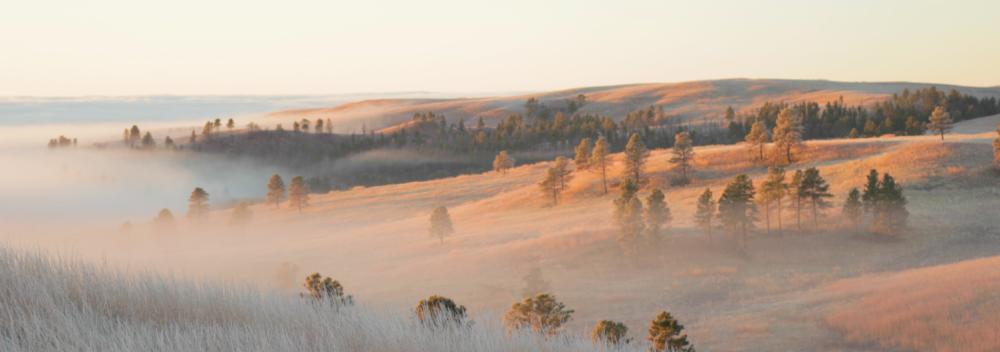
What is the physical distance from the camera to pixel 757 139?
312 feet

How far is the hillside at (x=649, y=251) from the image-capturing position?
4441 cm

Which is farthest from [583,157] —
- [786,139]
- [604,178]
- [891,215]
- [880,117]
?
[880,117]

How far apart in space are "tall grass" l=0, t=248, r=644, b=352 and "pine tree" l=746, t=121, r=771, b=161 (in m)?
93.0

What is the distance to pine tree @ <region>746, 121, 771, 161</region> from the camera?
311ft

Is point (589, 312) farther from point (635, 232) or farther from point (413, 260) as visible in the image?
point (413, 260)

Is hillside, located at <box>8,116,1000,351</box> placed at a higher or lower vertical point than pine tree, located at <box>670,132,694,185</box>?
lower

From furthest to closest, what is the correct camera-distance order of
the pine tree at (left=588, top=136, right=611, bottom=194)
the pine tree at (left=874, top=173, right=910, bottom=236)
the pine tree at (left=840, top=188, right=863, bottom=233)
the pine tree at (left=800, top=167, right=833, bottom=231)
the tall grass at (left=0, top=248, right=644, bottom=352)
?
the pine tree at (left=588, top=136, right=611, bottom=194) < the pine tree at (left=800, top=167, right=833, bottom=231) < the pine tree at (left=840, top=188, right=863, bottom=233) < the pine tree at (left=874, top=173, right=910, bottom=236) < the tall grass at (left=0, top=248, right=644, bottom=352)

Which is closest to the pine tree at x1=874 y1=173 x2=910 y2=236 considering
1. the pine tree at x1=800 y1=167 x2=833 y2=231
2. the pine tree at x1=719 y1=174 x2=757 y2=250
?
the pine tree at x1=800 y1=167 x2=833 y2=231

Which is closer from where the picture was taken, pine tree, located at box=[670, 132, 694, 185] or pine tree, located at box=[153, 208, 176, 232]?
pine tree, located at box=[670, 132, 694, 185]

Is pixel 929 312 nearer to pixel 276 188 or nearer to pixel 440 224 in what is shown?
pixel 440 224

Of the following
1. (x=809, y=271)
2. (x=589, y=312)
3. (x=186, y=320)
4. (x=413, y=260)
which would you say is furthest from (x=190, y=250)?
(x=186, y=320)

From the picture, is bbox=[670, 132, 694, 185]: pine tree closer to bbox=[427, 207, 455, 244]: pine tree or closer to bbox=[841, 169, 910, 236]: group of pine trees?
bbox=[841, 169, 910, 236]: group of pine trees

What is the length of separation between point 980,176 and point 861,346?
5171 centimetres

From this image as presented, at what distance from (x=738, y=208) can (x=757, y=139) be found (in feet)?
122
